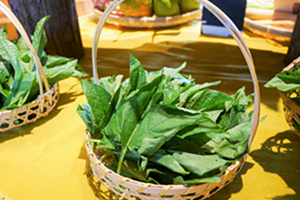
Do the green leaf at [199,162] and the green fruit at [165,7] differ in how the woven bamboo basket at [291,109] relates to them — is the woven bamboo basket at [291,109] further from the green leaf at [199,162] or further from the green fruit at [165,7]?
the green fruit at [165,7]

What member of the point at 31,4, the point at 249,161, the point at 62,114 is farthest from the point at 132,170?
the point at 31,4

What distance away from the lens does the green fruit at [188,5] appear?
148 centimetres

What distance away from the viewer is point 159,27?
1.50 m

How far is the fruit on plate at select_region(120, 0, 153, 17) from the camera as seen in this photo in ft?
4.68

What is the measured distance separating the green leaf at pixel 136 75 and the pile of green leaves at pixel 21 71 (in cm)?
A: 31

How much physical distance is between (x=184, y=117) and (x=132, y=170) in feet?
0.40

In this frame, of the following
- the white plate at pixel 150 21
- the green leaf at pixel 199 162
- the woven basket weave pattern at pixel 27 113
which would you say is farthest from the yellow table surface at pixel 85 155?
the white plate at pixel 150 21

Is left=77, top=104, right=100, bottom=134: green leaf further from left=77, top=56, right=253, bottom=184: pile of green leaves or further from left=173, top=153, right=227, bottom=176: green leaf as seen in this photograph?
left=173, top=153, right=227, bottom=176: green leaf

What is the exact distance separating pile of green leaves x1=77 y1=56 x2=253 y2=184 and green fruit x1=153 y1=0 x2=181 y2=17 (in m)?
1.09

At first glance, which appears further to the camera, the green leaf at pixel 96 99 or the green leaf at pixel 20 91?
the green leaf at pixel 20 91

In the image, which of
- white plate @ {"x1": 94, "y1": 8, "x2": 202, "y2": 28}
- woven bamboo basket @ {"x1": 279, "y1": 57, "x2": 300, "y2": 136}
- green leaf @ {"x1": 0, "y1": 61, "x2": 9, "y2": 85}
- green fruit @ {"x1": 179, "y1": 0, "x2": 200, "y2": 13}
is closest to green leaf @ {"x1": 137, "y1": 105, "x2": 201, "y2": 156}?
woven bamboo basket @ {"x1": 279, "y1": 57, "x2": 300, "y2": 136}

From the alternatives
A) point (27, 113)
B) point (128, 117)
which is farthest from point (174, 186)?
point (27, 113)

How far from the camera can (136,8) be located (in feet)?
4.71

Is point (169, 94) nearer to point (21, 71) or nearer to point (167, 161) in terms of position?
point (167, 161)
